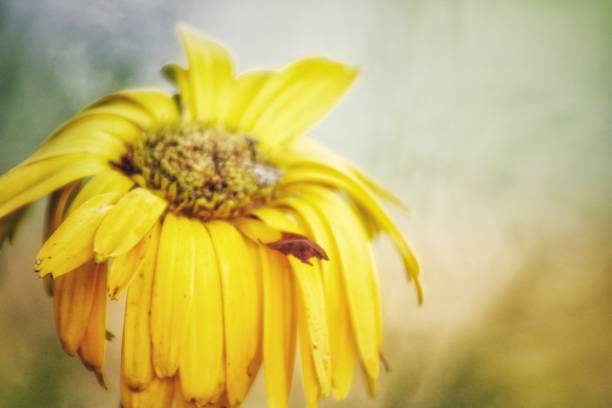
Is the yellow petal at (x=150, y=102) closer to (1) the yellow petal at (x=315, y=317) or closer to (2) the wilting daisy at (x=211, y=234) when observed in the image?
(2) the wilting daisy at (x=211, y=234)

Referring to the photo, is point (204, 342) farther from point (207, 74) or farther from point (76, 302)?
point (207, 74)

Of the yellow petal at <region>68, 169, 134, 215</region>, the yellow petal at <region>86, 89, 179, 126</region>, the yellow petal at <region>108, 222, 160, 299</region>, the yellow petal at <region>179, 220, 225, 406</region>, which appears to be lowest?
the yellow petal at <region>179, 220, 225, 406</region>

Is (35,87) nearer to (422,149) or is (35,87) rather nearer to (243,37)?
(243,37)

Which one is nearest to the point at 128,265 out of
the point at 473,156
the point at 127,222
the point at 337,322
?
the point at 127,222

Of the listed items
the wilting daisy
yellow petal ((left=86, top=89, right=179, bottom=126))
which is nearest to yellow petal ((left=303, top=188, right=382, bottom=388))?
the wilting daisy

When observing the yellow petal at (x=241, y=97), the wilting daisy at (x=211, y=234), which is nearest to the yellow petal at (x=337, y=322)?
the wilting daisy at (x=211, y=234)

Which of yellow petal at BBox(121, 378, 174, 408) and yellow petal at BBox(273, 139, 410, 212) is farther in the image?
yellow petal at BBox(273, 139, 410, 212)

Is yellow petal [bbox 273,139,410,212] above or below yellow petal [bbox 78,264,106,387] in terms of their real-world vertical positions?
above

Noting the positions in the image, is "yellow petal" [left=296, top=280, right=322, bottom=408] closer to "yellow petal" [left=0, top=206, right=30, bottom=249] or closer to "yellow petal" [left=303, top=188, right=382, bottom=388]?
"yellow petal" [left=303, top=188, right=382, bottom=388]

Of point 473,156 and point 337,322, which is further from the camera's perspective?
point 473,156
